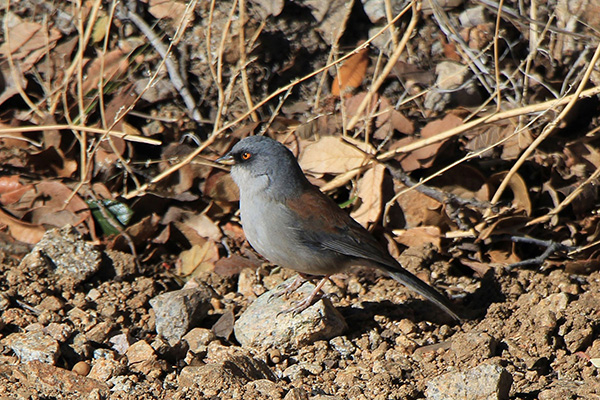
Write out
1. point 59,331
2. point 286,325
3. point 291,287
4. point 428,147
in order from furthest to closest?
point 428,147 < point 291,287 < point 286,325 < point 59,331

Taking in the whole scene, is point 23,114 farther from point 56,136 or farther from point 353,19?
point 353,19

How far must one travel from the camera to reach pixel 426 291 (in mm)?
4211

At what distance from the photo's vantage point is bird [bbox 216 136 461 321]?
13.9 ft

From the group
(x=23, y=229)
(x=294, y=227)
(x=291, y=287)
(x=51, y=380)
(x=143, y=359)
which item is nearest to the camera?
(x=51, y=380)

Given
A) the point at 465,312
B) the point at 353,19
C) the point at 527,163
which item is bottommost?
the point at 465,312

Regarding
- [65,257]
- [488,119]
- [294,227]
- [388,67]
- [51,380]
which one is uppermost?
[388,67]

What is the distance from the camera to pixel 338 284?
480 cm

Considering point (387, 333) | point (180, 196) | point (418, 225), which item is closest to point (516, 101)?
point (418, 225)

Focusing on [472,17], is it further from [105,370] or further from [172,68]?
[105,370]

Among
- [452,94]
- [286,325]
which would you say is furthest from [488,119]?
[286,325]

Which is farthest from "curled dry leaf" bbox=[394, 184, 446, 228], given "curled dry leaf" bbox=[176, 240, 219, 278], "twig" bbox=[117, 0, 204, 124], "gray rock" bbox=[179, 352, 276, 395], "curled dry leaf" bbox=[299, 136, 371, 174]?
"gray rock" bbox=[179, 352, 276, 395]

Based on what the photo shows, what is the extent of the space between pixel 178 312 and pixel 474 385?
177 centimetres

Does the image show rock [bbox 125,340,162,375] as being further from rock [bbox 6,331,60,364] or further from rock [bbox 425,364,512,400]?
rock [bbox 425,364,512,400]

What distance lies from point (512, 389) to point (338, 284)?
1488 mm
